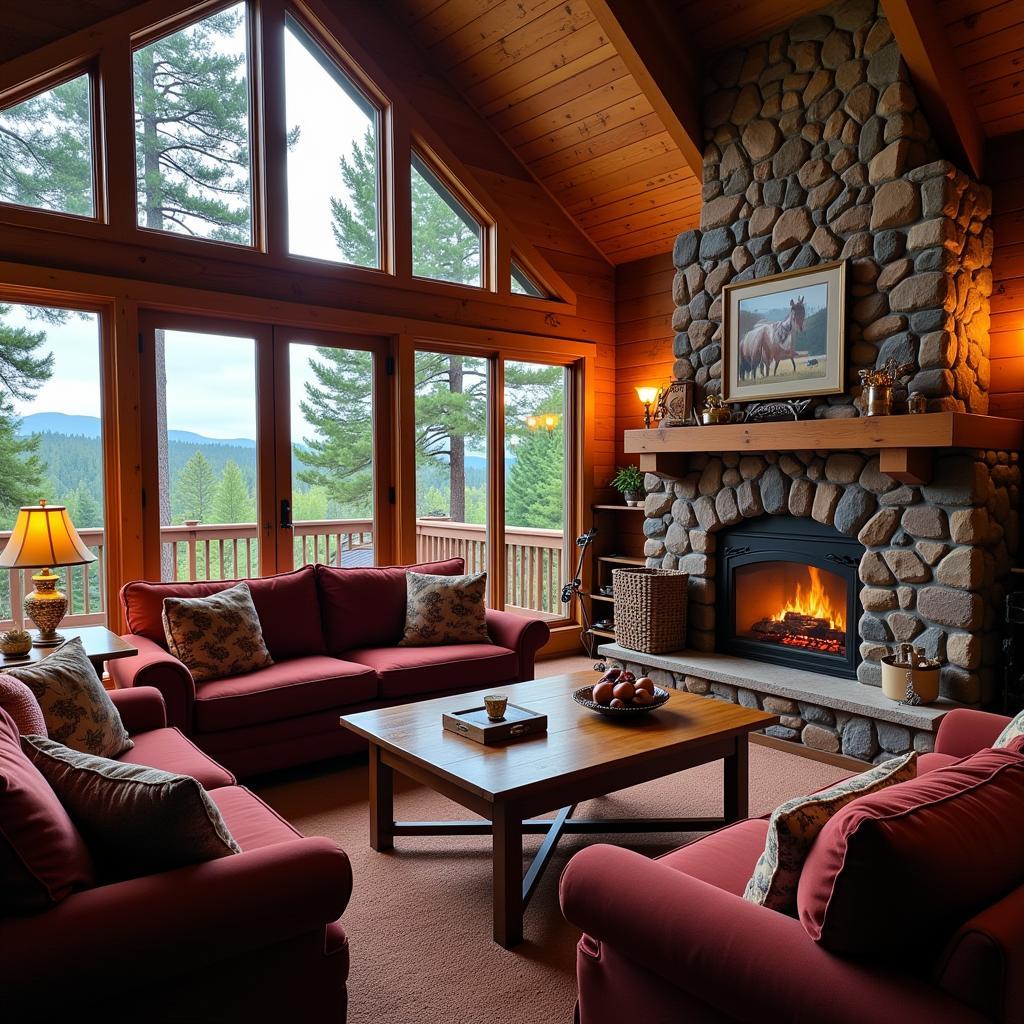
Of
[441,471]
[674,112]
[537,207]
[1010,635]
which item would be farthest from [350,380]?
[1010,635]

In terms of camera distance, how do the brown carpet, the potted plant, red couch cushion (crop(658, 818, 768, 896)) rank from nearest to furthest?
1. red couch cushion (crop(658, 818, 768, 896))
2. the brown carpet
3. the potted plant

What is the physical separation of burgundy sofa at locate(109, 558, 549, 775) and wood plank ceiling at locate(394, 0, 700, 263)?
2.77 m

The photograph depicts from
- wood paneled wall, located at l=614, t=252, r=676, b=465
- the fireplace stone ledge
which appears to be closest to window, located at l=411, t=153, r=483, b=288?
wood paneled wall, located at l=614, t=252, r=676, b=465

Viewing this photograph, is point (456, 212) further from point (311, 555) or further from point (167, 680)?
point (167, 680)

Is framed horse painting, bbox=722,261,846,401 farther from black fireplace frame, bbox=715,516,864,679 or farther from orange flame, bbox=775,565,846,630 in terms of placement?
orange flame, bbox=775,565,846,630

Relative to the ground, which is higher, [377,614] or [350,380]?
[350,380]

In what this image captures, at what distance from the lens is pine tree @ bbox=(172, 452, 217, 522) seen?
448 centimetres

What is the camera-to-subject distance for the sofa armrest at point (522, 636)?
4375mm

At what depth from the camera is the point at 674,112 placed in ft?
15.3

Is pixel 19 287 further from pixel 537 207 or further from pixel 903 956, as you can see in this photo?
pixel 903 956

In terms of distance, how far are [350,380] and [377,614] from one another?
1501 mm

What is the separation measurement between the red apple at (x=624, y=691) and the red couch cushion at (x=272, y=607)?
178cm

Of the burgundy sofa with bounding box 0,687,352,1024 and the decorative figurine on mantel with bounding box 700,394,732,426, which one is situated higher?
the decorative figurine on mantel with bounding box 700,394,732,426

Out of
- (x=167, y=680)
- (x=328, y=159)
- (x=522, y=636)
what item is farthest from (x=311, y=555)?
(x=328, y=159)
